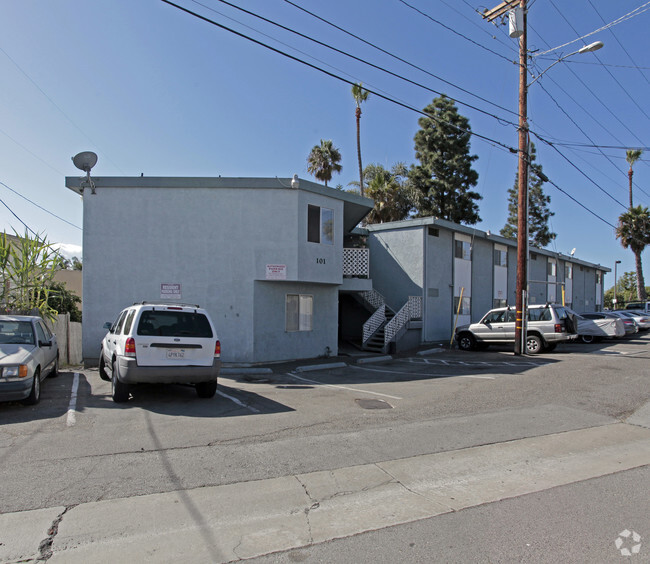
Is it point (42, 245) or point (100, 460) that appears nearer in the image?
point (100, 460)

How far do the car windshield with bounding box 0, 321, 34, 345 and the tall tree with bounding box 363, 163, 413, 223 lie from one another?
89.8ft

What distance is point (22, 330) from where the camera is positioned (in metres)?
9.05

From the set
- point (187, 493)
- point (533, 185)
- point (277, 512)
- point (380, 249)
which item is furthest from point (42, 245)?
point (533, 185)

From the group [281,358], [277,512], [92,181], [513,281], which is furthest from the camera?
[513,281]

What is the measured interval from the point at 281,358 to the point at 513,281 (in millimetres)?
20117

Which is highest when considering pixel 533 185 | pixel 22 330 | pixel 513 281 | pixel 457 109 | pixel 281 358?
pixel 457 109

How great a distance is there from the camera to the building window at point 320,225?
616 inches

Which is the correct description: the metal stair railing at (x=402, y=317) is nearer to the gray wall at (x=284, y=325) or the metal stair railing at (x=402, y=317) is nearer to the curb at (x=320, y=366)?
the gray wall at (x=284, y=325)

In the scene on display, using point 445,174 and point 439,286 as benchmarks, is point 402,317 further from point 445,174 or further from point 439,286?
point 445,174

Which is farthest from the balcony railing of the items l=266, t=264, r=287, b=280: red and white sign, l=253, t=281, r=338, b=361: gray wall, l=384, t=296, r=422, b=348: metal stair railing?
l=266, t=264, r=287, b=280: red and white sign

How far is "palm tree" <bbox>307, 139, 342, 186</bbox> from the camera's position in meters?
35.1

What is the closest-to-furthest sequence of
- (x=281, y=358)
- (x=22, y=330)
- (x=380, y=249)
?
(x=22, y=330) < (x=281, y=358) < (x=380, y=249)

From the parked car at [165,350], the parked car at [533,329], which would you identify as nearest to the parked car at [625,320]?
the parked car at [533,329]

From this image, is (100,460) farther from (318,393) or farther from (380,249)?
(380,249)
